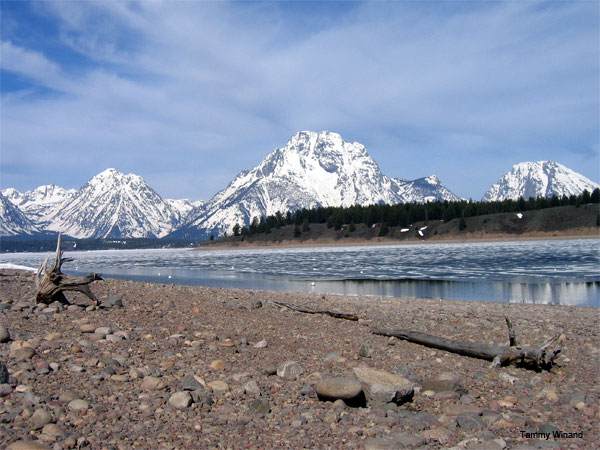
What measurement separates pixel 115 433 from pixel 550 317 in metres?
16.5

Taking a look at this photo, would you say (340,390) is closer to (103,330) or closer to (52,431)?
(52,431)

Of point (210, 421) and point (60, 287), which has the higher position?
point (60, 287)

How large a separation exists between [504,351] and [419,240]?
149546 millimetres

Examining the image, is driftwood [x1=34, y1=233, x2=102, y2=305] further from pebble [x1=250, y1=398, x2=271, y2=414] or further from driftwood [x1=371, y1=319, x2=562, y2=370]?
driftwood [x1=371, y1=319, x2=562, y2=370]

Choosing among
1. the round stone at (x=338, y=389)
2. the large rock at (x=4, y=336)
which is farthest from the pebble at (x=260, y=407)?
the large rock at (x=4, y=336)

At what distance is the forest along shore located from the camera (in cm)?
621

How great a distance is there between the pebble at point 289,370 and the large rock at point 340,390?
1.05 m

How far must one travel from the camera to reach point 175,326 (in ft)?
39.3

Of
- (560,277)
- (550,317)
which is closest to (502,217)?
(560,277)

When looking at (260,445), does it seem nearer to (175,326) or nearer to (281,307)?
(175,326)

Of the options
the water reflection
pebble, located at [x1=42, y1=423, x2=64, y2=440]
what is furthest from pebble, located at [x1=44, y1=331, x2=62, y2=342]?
the water reflection

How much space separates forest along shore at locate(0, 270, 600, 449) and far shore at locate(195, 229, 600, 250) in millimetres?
133369

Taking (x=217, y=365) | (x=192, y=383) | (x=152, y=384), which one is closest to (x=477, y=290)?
(x=217, y=365)

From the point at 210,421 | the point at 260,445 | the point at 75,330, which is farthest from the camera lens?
the point at 75,330
